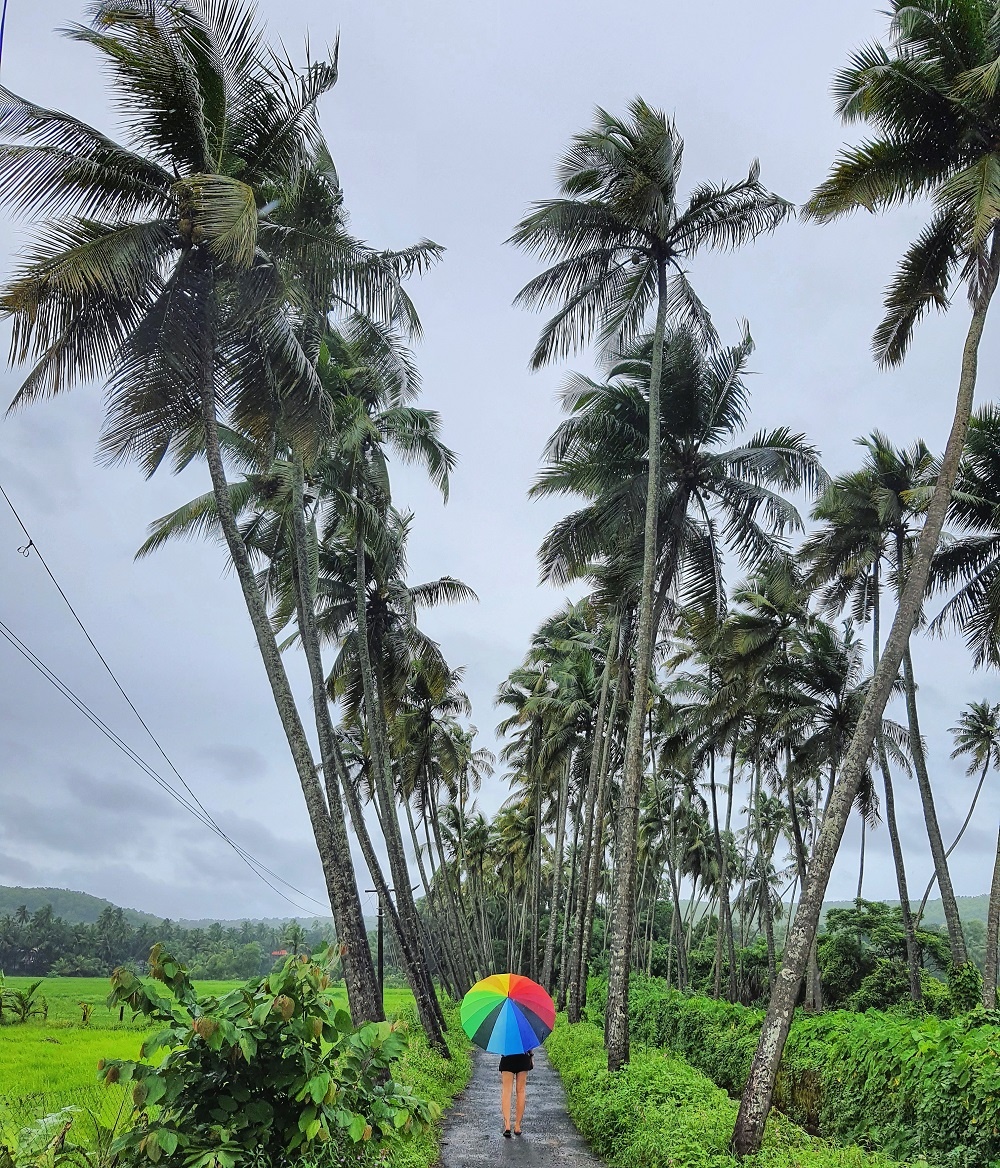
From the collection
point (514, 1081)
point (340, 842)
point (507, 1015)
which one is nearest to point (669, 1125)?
point (507, 1015)

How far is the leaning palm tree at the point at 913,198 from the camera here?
8.59m

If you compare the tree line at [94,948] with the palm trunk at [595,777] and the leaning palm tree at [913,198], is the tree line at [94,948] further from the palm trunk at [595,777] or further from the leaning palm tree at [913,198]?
the leaning palm tree at [913,198]

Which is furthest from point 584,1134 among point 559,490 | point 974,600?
point 974,600

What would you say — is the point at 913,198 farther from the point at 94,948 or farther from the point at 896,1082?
the point at 94,948

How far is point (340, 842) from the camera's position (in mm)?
10250

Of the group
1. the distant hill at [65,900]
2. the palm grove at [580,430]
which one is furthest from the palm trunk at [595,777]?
the distant hill at [65,900]

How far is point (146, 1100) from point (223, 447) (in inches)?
500

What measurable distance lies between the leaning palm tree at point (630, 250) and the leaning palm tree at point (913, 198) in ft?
10.6

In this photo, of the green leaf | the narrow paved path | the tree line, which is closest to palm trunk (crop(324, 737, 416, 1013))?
the narrow paved path

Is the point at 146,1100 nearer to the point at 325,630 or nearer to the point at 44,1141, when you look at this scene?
the point at 44,1141

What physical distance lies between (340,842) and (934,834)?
1376 centimetres

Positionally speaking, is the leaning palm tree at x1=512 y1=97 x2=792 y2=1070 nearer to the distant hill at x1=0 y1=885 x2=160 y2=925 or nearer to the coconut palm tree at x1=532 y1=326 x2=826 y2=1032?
the coconut palm tree at x1=532 y1=326 x2=826 y2=1032

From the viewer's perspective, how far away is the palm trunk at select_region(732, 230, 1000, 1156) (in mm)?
8008

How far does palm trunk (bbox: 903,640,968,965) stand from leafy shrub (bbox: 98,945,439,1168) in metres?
15.7
